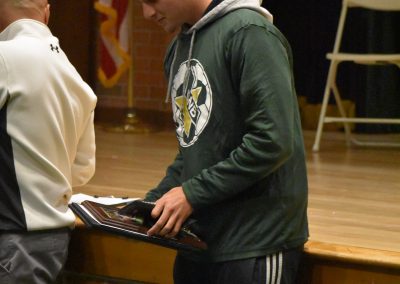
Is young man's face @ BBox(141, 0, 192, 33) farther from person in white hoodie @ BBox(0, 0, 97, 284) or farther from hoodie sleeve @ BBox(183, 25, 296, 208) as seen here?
person in white hoodie @ BBox(0, 0, 97, 284)

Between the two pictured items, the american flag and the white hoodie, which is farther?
the american flag

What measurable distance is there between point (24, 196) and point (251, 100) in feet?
2.08

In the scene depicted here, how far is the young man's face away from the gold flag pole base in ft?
9.39

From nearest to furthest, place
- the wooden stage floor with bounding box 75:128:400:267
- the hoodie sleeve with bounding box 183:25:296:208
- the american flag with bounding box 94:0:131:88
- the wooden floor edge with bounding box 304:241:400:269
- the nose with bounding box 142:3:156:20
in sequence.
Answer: the hoodie sleeve with bounding box 183:25:296:208 < the nose with bounding box 142:3:156:20 < the wooden floor edge with bounding box 304:241:400:269 < the wooden stage floor with bounding box 75:128:400:267 < the american flag with bounding box 94:0:131:88

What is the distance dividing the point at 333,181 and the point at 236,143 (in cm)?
158

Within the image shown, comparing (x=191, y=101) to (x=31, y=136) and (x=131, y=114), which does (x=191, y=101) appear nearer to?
(x=31, y=136)

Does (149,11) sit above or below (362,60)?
above

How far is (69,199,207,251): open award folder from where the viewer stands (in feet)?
5.34

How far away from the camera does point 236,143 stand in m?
1.65

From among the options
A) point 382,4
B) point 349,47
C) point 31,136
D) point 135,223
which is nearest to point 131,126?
point 349,47

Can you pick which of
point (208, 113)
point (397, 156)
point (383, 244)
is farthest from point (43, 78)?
point (397, 156)

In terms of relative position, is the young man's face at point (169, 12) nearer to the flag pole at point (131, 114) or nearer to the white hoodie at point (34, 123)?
the white hoodie at point (34, 123)

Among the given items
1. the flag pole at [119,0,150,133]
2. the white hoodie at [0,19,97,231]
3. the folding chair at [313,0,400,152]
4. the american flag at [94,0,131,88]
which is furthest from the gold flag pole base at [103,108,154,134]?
the white hoodie at [0,19,97,231]

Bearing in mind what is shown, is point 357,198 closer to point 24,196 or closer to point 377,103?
point 24,196
